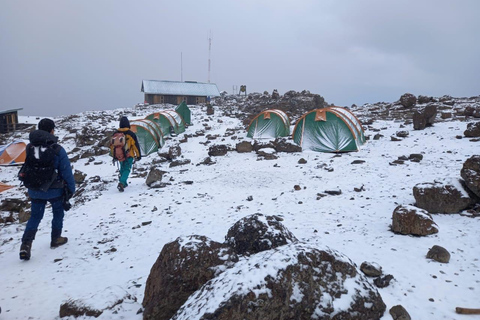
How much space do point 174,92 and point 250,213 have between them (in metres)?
42.0

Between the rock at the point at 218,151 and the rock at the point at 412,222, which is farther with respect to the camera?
the rock at the point at 218,151

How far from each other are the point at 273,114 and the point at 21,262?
47.7 ft

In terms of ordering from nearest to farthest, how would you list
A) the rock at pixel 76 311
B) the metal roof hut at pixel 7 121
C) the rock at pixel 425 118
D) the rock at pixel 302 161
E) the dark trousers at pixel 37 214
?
the rock at pixel 76 311 → the dark trousers at pixel 37 214 → the rock at pixel 302 161 → the rock at pixel 425 118 → the metal roof hut at pixel 7 121

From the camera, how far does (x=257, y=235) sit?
3.36m

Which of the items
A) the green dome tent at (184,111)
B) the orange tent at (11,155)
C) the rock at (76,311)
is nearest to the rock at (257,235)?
the rock at (76,311)

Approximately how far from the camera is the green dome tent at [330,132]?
41.3ft

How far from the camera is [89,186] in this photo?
9.39 m

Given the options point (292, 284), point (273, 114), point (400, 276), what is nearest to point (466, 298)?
point (400, 276)

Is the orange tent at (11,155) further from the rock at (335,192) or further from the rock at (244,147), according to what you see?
the rock at (335,192)

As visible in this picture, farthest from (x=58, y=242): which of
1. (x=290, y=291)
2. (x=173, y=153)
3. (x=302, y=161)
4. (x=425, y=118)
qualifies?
(x=425, y=118)

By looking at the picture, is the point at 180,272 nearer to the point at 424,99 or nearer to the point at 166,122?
the point at 166,122

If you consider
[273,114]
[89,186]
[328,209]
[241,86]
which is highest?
[241,86]

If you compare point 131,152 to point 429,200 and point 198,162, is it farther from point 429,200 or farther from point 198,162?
point 429,200

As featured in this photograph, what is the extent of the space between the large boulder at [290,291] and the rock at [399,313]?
10.7 inches
